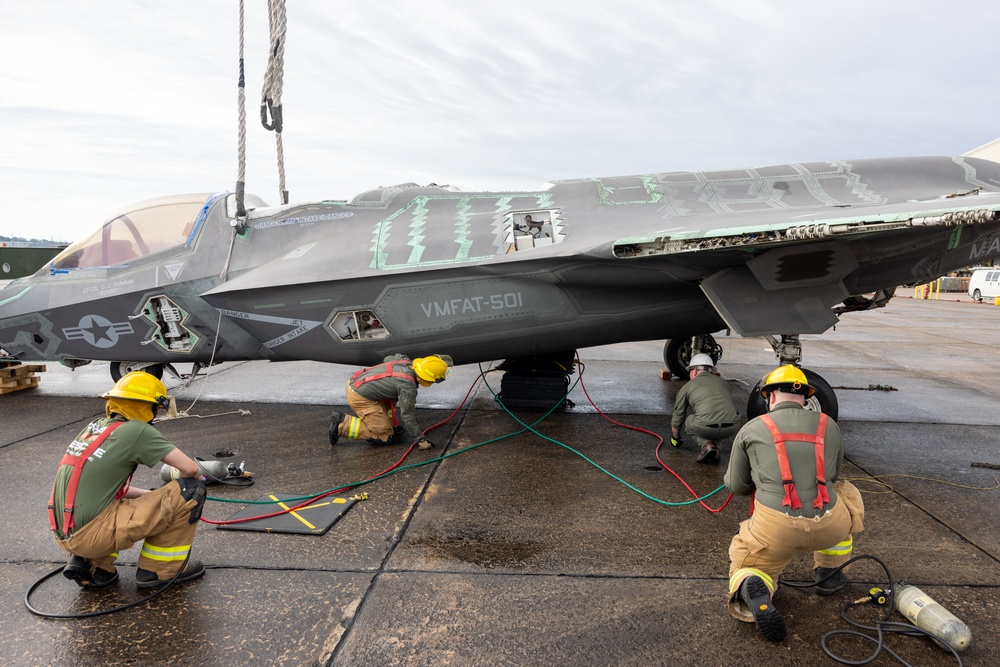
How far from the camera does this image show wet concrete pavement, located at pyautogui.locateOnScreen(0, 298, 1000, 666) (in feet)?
10.3

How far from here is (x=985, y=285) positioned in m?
31.6

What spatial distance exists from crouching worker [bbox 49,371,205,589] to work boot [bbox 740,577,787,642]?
3107 mm

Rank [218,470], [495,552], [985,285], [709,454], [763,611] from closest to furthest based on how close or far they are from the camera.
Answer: [763,611], [495,552], [218,470], [709,454], [985,285]

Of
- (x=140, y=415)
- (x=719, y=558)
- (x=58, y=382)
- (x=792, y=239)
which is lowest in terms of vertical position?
(x=58, y=382)

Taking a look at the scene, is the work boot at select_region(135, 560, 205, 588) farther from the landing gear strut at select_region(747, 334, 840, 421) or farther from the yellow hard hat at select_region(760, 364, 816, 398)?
the landing gear strut at select_region(747, 334, 840, 421)

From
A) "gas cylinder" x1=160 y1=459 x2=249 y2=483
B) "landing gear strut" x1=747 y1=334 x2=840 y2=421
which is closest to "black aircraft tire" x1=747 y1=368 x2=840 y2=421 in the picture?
"landing gear strut" x1=747 y1=334 x2=840 y2=421

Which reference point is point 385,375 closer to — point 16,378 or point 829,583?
point 829,583

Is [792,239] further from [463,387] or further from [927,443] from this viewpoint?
[463,387]

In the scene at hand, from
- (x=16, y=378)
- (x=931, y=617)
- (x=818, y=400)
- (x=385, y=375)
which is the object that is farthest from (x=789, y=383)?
(x=16, y=378)

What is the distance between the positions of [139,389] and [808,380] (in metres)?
5.63

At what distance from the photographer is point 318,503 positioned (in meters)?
4.91

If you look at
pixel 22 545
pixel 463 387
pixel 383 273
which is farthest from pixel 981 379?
pixel 22 545

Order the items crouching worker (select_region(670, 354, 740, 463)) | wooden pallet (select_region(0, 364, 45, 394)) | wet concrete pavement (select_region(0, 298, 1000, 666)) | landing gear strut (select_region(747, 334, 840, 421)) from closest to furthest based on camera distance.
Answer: wet concrete pavement (select_region(0, 298, 1000, 666)) < crouching worker (select_region(670, 354, 740, 463)) < landing gear strut (select_region(747, 334, 840, 421)) < wooden pallet (select_region(0, 364, 45, 394))

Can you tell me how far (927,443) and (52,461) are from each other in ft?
29.2
